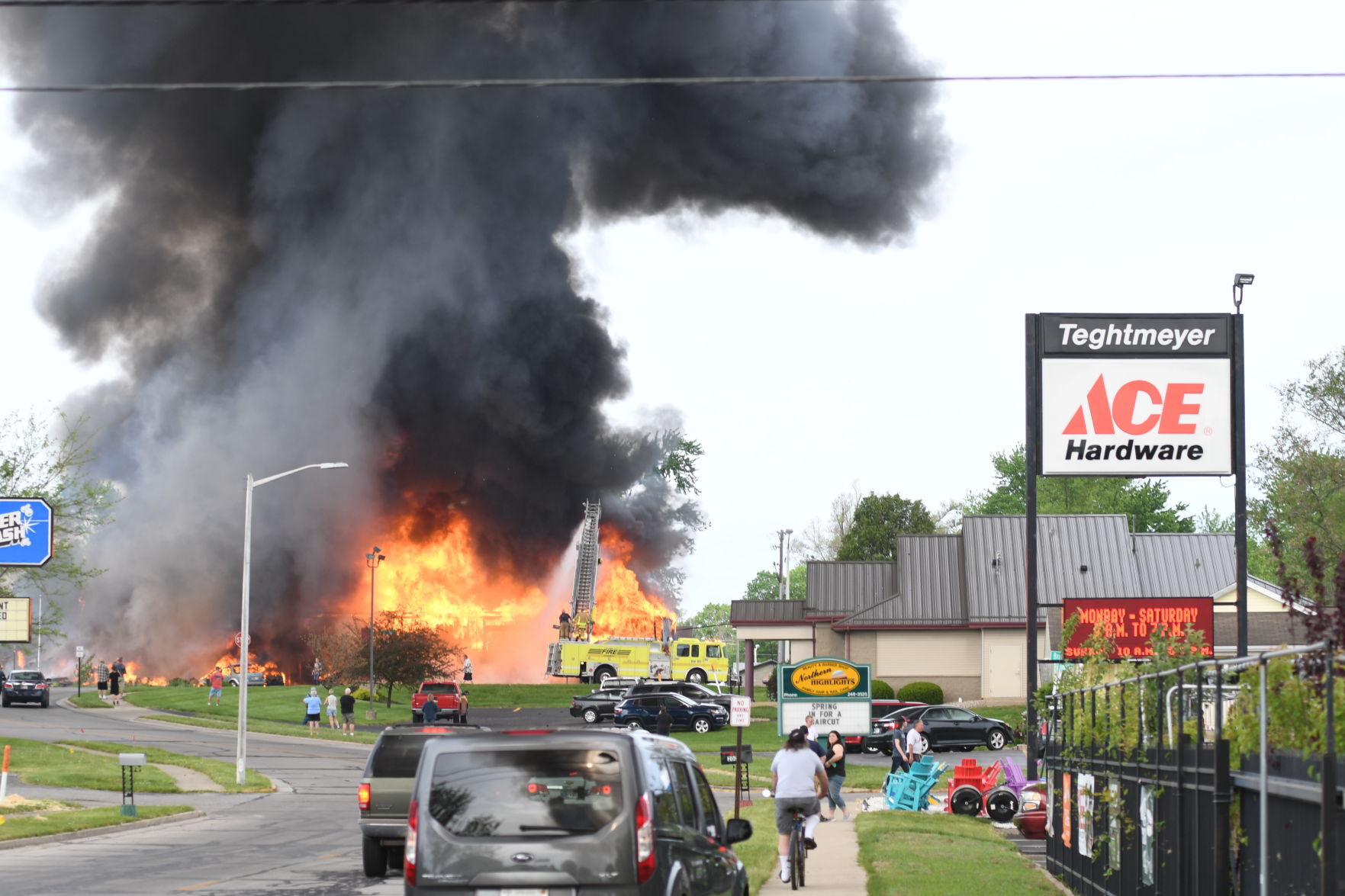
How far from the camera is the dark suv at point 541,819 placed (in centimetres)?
965

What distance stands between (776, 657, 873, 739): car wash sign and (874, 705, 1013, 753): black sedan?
63.1ft

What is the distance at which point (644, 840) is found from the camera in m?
9.73

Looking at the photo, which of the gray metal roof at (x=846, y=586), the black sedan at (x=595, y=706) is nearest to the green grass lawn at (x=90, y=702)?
the black sedan at (x=595, y=706)

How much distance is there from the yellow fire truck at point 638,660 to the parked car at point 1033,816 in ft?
145

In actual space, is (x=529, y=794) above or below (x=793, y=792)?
above

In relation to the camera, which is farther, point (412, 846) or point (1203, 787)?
point (1203, 787)

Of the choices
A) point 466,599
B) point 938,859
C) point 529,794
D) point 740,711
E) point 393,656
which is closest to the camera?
point 529,794

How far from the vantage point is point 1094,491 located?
→ 10806 cm

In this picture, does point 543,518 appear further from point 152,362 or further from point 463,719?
point 463,719

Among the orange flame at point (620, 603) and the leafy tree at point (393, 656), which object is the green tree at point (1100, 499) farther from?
the leafy tree at point (393, 656)

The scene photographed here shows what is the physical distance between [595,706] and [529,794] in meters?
46.4

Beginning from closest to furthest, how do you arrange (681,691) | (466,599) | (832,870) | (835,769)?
(832,870) → (835,769) → (681,691) → (466,599)

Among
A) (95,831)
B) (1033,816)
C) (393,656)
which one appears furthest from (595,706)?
(1033,816)

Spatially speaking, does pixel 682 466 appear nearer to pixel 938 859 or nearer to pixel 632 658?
pixel 632 658
